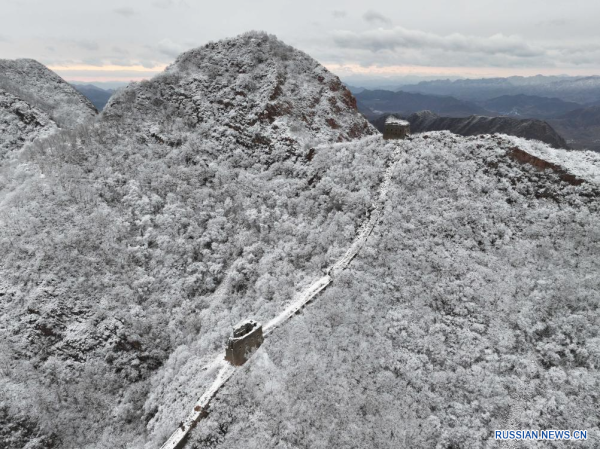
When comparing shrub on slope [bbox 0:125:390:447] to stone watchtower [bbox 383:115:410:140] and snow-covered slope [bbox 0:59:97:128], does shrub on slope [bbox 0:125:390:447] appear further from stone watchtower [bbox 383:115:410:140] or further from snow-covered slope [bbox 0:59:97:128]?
snow-covered slope [bbox 0:59:97:128]

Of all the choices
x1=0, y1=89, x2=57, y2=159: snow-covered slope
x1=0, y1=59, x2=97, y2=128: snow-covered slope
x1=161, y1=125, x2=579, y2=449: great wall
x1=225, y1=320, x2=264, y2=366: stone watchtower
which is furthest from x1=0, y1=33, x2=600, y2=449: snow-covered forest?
x1=0, y1=59, x2=97, y2=128: snow-covered slope

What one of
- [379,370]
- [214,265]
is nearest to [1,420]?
[214,265]

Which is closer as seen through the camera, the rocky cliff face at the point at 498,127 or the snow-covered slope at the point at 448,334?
the snow-covered slope at the point at 448,334

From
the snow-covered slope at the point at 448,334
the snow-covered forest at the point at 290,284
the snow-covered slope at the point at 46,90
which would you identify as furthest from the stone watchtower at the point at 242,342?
the snow-covered slope at the point at 46,90

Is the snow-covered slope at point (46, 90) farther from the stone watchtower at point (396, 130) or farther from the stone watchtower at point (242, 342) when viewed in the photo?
the stone watchtower at point (242, 342)

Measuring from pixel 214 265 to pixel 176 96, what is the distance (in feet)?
81.4

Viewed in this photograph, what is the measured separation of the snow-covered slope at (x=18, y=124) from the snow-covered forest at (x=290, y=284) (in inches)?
628

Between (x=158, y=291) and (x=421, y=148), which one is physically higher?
(x=421, y=148)

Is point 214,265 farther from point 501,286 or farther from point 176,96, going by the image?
point 176,96

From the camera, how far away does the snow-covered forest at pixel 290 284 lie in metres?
15.4

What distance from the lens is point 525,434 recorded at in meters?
13.9

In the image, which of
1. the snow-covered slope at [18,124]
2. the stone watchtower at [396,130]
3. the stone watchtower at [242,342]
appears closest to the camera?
the stone watchtower at [242,342]

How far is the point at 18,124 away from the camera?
1918 inches

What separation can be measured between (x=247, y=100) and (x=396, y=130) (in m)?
19.1
